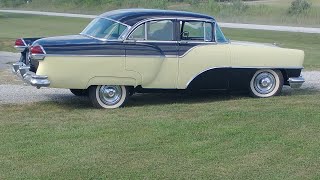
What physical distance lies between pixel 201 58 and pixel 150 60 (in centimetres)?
88

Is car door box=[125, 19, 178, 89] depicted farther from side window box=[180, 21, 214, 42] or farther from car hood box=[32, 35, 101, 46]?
car hood box=[32, 35, 101, 46]

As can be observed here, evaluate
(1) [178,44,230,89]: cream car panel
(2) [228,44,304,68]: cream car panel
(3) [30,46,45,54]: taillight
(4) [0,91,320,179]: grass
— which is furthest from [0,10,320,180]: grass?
(3) [30,46,45,54]: taillight

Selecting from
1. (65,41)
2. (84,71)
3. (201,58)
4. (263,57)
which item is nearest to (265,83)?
(263,57)

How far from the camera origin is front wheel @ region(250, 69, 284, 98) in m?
11.3

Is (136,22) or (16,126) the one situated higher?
(136,22)

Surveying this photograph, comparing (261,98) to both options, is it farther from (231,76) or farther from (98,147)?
(98,147)

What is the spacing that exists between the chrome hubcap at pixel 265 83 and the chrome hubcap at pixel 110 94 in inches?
97.9

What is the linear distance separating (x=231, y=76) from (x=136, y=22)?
183cm

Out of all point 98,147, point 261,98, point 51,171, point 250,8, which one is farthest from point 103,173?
point 250,8

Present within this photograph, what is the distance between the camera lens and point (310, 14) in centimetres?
4794

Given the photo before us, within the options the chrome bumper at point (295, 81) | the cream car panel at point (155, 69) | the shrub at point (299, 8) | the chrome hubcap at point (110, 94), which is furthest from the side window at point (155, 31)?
the shrub at point (299, 8)

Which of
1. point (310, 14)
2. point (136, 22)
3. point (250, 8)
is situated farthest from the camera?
point (250, 8)

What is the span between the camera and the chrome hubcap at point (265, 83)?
37.1 ft

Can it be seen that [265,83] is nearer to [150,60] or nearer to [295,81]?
[295,81]
